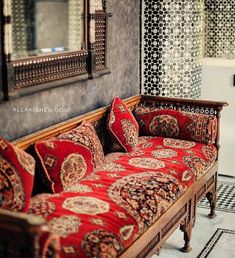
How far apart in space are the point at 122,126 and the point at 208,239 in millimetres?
1044

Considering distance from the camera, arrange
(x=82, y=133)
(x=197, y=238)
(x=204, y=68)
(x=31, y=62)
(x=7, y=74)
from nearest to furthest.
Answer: (x=7, y=74), (x=31, y=62), (x=82, y=133), (x=197, y=238), (x=204, y=68)

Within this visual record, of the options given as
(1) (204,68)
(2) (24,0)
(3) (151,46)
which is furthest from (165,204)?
(1) (204,68)

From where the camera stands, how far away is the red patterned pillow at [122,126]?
13.4ft

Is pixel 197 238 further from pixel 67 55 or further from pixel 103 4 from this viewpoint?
pixel 103 4

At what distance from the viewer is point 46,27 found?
355cm

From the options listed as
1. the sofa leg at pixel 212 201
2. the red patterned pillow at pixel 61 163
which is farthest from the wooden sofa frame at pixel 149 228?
the red patterned pillow at pixel 61 163

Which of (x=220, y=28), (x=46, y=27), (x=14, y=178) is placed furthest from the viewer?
(x=220, y=28)

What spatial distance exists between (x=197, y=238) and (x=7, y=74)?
6.20 feet

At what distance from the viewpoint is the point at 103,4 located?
416 centimetres

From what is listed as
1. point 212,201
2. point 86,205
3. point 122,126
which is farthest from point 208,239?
point 86,205

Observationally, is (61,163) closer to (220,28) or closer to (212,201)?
(212,201)

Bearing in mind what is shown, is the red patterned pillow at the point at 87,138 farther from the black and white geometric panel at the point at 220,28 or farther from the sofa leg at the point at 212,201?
the black and white geometric panel at the point at 220,28

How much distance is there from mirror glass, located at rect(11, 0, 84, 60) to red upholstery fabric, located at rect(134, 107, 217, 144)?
0.92 meters

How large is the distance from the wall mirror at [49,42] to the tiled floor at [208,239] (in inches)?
53.7
